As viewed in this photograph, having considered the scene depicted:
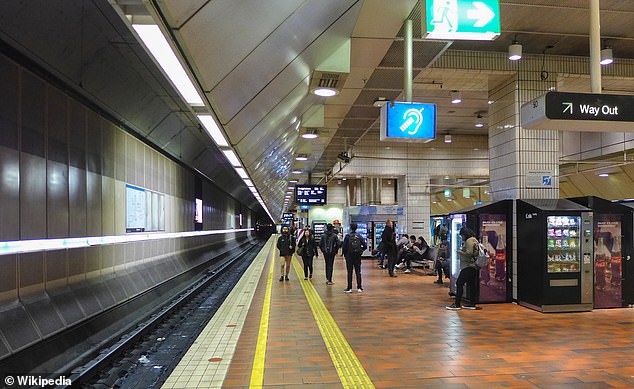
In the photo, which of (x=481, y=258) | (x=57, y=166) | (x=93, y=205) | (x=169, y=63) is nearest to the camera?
(x=169, y=63)

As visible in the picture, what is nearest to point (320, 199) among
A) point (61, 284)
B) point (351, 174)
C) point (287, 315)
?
point (351, 174)

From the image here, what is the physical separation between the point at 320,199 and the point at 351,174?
3139 millimetres

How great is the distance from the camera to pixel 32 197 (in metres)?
5.21

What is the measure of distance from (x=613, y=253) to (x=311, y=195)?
16.0 m

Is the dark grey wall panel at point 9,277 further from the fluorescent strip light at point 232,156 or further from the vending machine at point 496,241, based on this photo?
the vending machine at point 496,241

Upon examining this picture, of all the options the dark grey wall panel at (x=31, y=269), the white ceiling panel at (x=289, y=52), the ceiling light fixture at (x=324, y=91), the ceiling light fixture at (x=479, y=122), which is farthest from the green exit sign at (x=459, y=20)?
the ceiling light fixture at (x=479, y=122)

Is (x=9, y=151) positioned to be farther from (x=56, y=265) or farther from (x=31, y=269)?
(x=56, y=265)

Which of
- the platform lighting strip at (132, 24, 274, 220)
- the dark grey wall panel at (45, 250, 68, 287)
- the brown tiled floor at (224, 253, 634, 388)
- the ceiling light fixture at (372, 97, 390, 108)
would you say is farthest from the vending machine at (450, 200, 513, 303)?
the dark grey wall panel at (45, 250, 68, 287)

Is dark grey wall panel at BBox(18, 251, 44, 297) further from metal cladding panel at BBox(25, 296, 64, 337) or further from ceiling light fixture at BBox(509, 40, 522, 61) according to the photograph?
ceiling light fixture at BBox(509, 40, 522, 61)

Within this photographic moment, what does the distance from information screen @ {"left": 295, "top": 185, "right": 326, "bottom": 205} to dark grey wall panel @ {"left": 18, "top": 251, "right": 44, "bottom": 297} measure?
59.4ft

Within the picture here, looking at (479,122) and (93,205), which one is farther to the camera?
(479,122)

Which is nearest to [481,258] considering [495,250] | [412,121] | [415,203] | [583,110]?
[495,250]

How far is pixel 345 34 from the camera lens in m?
6.58

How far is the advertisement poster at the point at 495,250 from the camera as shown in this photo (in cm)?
869
